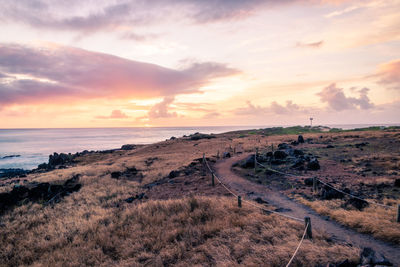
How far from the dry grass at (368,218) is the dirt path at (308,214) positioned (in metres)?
0.29

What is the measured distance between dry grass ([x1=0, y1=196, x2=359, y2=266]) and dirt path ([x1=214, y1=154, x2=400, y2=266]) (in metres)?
1.03

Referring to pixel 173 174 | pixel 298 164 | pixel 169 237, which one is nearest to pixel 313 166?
pixel 298 164

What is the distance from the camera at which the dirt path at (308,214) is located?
6.90 meters

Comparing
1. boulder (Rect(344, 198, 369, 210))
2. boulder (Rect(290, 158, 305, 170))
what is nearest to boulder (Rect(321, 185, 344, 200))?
boulder (Rect(344, 198, 369, 210))

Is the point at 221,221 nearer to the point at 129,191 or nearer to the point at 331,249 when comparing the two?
the point at 331,249

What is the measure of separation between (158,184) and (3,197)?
11.2 m

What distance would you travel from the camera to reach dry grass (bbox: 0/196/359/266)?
689 cm

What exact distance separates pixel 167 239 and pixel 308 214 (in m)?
6.59

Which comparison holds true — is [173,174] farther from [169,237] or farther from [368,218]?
[368,218]

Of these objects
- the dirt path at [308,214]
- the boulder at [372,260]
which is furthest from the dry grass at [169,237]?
the dirt path at [308,214]

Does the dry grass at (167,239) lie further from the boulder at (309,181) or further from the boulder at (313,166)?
the boulder at (313,166)

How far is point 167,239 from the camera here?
8.62 meters

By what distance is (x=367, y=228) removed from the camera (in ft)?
26.6

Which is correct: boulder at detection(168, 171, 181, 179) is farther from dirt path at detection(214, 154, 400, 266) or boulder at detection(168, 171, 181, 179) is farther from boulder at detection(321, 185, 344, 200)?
boulder at detection(321, 185, 344, 200)
